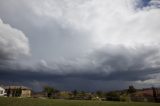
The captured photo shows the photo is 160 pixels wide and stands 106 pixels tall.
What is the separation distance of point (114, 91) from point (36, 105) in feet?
191

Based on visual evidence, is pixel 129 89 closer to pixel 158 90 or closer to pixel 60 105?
pixel 158 90

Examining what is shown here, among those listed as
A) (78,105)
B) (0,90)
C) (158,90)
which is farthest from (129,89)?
(78,105)

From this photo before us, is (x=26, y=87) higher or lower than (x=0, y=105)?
higher

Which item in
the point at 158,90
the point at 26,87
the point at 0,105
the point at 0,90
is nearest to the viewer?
the point at 0,105

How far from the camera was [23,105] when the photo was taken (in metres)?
37.5

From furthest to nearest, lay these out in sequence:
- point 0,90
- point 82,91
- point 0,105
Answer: point 0,90
point 82,91
point 0,105

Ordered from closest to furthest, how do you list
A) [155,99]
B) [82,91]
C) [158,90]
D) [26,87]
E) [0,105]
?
[0,105] < [155,99] < [158,90] < [82,91] < [26,87]

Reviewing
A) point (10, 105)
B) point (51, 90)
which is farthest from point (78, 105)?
point (51, 90)

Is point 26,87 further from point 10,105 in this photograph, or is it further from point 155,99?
point 10,105

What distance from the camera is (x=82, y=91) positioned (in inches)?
4309

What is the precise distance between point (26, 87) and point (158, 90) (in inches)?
3665

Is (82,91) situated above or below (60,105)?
above

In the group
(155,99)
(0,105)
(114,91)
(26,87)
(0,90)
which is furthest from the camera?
(26,87)

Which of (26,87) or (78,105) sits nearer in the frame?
(78,105)
